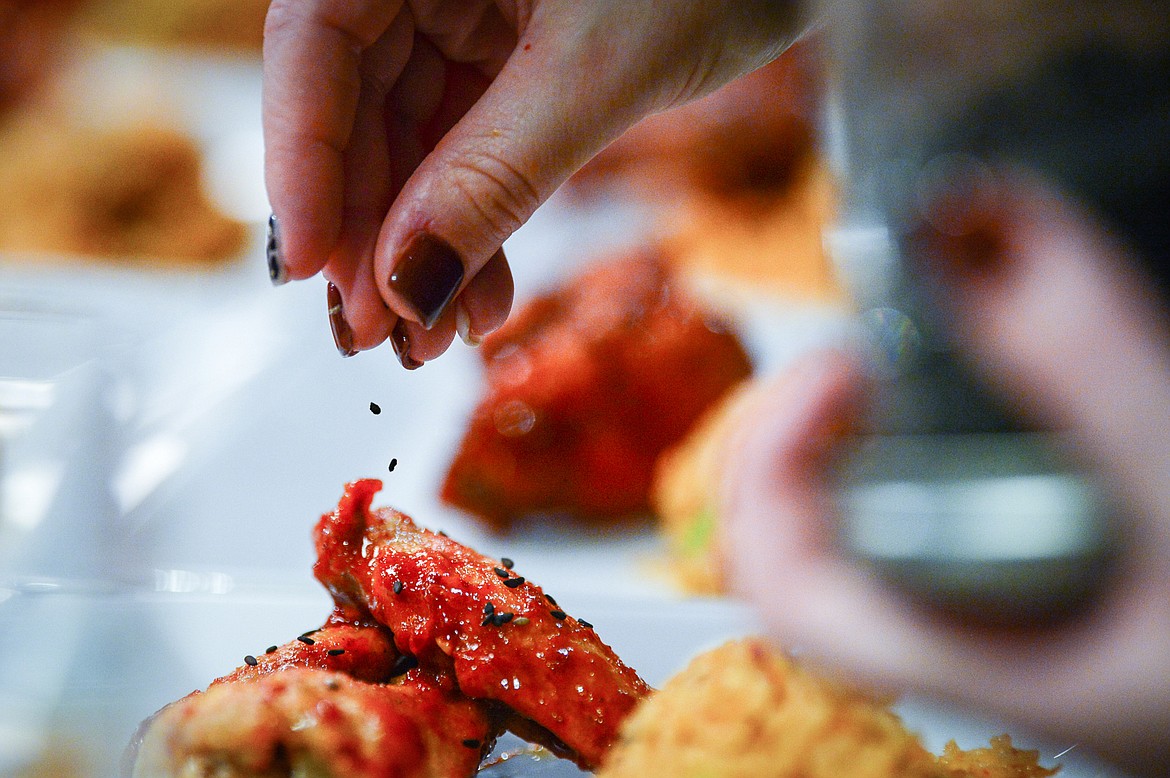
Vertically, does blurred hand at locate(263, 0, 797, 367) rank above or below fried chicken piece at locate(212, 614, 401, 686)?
above

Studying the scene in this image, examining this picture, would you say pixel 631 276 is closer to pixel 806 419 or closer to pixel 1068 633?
pixel 806 419

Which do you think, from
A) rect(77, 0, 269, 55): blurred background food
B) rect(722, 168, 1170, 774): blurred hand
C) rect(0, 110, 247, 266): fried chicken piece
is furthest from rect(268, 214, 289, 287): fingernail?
rect(77, 0, 269, 55): blurred background food

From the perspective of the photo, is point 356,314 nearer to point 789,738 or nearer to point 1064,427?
point 789,738

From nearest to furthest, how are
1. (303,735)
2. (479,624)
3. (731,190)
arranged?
(303,735), (479,624), (731,190)

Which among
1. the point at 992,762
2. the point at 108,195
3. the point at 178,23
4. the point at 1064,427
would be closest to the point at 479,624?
the point at 992,762

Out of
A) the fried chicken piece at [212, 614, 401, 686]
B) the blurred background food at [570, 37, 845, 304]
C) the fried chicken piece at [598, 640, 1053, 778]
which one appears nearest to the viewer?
the fried chicken piece at [598, 640, 1053, 778]

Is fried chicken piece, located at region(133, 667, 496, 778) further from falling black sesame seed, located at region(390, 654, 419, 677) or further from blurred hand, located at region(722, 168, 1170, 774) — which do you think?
blurred hand, located at region(722, 168, 1170, 774)

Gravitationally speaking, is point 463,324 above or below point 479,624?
above
